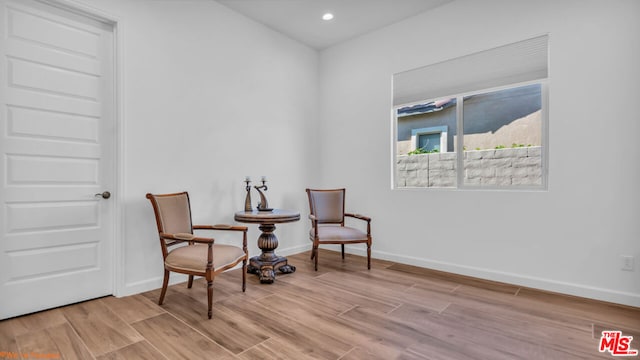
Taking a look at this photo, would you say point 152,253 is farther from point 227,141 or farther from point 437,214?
point 437,214

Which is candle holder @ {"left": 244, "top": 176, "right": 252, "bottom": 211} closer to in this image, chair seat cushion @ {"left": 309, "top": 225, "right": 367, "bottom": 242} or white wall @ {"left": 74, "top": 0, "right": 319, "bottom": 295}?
white wall @ {"left": 74, "top": 0, "right": 319, "bottom": 295}

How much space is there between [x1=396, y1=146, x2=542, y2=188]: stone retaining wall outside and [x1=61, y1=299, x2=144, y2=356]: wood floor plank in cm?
325

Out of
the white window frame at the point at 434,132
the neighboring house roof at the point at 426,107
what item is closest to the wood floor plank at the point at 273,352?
the white window frame at the point at 434,132

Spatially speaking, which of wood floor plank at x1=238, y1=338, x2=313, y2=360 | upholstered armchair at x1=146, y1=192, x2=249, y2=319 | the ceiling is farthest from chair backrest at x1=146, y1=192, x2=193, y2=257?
the ceiling

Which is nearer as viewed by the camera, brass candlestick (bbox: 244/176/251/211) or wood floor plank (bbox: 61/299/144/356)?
wood floor plank (bbox: 61/299/144/356)

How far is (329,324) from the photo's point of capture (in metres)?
2.28

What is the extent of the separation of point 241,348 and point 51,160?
2121 millimetres

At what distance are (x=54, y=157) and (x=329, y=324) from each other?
2.53 metres

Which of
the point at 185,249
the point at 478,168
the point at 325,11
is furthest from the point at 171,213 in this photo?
the point at 478,168

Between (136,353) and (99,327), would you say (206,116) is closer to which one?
(99,327)

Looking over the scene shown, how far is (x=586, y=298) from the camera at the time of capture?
277 cm

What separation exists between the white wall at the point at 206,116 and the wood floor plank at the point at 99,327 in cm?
30

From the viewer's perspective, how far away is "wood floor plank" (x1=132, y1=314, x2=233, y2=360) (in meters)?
1.87

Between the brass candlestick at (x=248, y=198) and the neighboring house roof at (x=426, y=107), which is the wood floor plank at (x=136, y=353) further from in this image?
the neighboring house roof at (x=426, y=107)
